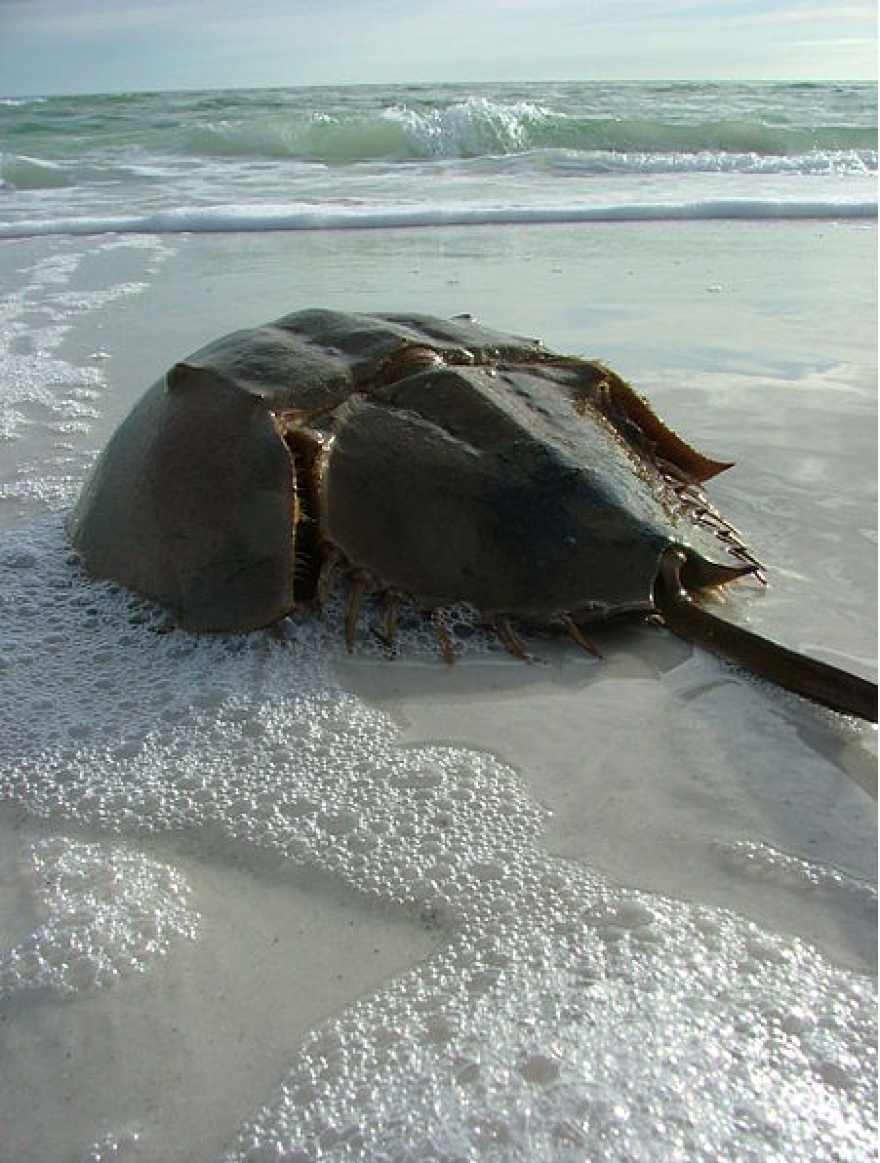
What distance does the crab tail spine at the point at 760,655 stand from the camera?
5.96 ft

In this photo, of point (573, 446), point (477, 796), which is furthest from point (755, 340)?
point (477, 796)

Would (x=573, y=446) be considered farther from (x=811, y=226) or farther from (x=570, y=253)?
(x=811, y=226)

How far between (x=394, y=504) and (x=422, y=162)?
39.7 ft

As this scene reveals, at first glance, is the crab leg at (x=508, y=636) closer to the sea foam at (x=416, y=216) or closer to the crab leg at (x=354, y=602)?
the crab leg at (x=354, y=602)

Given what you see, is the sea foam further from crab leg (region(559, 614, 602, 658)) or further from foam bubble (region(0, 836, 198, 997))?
foam bubble (region(0, 836, 198, 997))

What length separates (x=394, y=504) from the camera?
2.11 m

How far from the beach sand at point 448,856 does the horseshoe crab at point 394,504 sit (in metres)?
0.12

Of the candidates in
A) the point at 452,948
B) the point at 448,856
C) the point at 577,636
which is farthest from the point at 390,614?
the point at 452,948

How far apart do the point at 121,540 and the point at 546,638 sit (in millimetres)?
935

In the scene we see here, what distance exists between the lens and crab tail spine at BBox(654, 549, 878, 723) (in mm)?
1816

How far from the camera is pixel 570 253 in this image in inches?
266

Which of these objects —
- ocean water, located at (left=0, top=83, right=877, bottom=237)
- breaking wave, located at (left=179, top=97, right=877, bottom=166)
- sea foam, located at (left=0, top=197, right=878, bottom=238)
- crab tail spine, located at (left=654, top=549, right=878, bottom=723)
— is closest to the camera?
crab tail spine, located at (left=654, top=549, right=878, bottom=723)

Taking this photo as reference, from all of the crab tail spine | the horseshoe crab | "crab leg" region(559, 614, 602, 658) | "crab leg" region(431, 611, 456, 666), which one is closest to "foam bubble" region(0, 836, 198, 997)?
the horseshoe crab

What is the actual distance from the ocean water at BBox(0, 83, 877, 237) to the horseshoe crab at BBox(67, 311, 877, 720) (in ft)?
20.7
